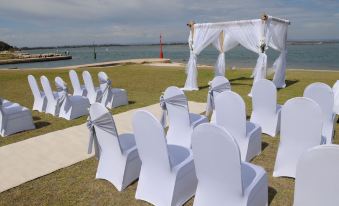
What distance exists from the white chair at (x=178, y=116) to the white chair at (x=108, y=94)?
4291 millimetres

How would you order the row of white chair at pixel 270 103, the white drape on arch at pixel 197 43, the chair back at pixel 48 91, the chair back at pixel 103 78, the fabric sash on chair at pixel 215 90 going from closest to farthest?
1. the row of white chair at pixel 270 103
2. the fabric sash on chair at pixel 215 90
3. the chair back at pixel 48 91
4. the chair back at pixel 103 78
5. the white drape on arch at pixel 197 43

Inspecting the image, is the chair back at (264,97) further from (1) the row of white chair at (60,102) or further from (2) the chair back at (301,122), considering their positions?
(1) the row of white chair at (60,102)

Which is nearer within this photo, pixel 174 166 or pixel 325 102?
pixel 174 166

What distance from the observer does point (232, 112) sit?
192 inches

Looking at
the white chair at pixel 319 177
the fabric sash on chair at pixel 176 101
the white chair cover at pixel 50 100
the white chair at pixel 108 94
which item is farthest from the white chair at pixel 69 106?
the white chair at pixel 319 177

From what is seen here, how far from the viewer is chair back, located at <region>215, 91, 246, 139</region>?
4.72 meters

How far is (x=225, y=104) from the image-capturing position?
193 inches

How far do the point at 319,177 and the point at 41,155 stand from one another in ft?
16.7

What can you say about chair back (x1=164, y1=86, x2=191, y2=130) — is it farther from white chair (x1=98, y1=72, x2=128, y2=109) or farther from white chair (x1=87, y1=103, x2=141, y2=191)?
white chair (x1=98, y1=72, x2=128, y2=109)

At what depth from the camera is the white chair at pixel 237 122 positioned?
188 inches

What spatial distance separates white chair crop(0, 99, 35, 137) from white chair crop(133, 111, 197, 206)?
15.2 feet

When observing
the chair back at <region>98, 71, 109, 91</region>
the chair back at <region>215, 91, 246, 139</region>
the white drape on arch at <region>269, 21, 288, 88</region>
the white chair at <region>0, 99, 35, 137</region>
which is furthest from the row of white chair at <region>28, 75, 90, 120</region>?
the white drape on arch at <region>269, 21, 288, 88</region>

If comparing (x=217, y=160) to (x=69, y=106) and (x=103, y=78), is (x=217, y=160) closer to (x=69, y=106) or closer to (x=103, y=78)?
(x=69, y=106)

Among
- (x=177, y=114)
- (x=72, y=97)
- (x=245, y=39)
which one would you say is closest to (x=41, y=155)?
(x=177, y=114)
